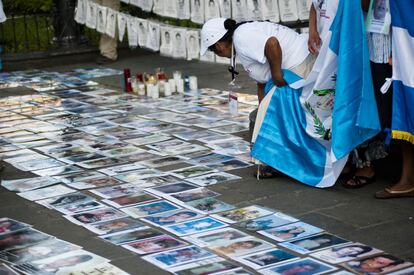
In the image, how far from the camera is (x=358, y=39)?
5.25m

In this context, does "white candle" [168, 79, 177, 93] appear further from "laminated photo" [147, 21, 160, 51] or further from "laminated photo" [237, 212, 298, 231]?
"laminated photo" [237, 212, 298, 231]

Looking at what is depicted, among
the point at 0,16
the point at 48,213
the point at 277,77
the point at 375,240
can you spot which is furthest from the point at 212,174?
the point at 0,16

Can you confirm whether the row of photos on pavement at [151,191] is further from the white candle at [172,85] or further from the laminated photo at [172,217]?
the white candle at [172,85]

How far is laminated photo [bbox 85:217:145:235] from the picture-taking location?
16.0ft

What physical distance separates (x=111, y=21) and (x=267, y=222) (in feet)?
20.1

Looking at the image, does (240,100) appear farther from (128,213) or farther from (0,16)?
(128,213)

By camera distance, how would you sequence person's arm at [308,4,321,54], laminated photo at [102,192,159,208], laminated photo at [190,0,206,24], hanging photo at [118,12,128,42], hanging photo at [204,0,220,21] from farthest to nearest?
hanging photo at [118,12,128,42] → laminated photo at [190,0,206,24] → hanging photo at [204,0,220,21] → person's arm at [308,4,321,54] → laminated photo at [102,192,159,208]

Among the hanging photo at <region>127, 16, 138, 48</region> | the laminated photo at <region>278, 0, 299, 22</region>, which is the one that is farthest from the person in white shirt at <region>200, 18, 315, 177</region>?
the hanging photo at <region>127, 16, 138, 48</region>

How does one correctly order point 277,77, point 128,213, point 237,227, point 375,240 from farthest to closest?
point 277,77 → point 128,213 → point 237,227 → point 375,240

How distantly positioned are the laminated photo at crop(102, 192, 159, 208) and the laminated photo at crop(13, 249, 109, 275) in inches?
34.4

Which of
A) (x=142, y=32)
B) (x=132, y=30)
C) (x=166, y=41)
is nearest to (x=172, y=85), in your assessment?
(x=166, y=41)

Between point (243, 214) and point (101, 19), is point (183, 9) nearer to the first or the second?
point (101, 19)

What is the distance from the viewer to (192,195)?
18.0ft

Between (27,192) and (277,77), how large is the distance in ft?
5.99
